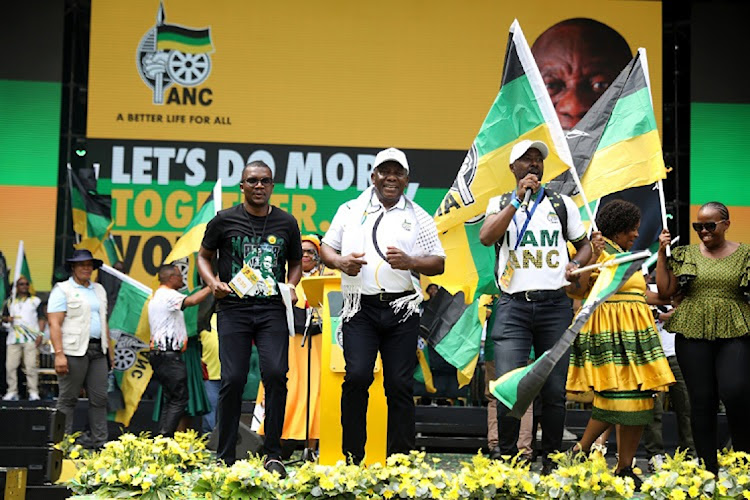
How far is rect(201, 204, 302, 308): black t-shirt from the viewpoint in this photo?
662 cm

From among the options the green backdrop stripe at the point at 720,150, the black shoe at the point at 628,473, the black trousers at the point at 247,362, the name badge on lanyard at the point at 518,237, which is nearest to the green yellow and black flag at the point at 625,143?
the name badge on lanyard at the point at 518,237

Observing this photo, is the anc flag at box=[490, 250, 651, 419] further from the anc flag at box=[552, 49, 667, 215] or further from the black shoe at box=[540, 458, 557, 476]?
the anc flag at box=[552, 49, 667, 215]

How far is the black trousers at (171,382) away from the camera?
10430 millimetres

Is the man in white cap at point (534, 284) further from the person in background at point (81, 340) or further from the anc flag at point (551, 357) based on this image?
the person in background at point (81, 340)

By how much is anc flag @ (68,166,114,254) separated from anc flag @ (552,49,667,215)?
20.4 ft

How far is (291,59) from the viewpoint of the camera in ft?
49.5

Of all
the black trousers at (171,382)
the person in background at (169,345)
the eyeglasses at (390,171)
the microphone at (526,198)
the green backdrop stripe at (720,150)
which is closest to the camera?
the microphone at (526,198)

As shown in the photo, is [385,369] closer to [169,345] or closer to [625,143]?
[625,143]

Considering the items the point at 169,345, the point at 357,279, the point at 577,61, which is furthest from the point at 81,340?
the point at 577,61

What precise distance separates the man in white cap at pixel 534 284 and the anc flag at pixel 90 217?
6.83 meters

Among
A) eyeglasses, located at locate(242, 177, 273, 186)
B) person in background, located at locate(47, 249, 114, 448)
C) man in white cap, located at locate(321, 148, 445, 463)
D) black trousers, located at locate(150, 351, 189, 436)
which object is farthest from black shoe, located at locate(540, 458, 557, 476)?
person in background, located at locate(47, 249, 114, 448)

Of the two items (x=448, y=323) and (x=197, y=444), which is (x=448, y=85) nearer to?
(x=448, y=323)

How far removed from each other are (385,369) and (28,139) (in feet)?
37.0

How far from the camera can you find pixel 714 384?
6469 mm
